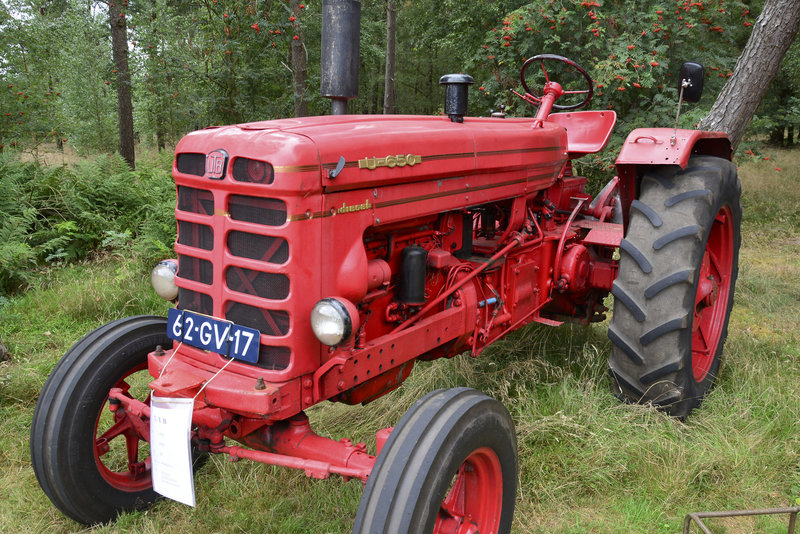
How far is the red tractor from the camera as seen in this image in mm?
2006

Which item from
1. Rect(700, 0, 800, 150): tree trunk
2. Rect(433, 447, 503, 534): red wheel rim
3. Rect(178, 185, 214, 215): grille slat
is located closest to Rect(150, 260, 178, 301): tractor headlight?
Rect(178, 185, 214, 215): grille slat

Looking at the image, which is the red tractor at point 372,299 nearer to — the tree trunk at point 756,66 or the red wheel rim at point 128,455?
the red wheel rim at point 128,455

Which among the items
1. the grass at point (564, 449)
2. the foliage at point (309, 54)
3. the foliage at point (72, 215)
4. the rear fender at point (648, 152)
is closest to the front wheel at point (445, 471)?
the grass at point (564, 449)

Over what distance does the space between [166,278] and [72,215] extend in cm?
447

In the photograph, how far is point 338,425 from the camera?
338 cm

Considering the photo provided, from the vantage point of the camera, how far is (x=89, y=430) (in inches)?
98.5

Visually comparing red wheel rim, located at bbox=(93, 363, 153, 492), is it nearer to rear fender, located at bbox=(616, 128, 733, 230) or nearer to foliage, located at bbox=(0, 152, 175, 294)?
rear fender, located at bbox=(616, 128, 733, 230)

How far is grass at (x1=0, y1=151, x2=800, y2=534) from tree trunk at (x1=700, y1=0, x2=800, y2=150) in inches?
82.5

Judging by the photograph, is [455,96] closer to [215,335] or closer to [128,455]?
[215,335]

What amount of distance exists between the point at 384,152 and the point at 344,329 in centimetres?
72

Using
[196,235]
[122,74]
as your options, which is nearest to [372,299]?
[196,235]

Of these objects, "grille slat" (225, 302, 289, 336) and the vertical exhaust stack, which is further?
the vertical exhaust stack

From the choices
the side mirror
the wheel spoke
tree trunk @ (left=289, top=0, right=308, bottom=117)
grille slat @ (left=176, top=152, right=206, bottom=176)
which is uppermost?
tree trunk @ (left=289, top=0, right=308, bottom=117)

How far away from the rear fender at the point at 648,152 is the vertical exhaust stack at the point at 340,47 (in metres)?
1.50
